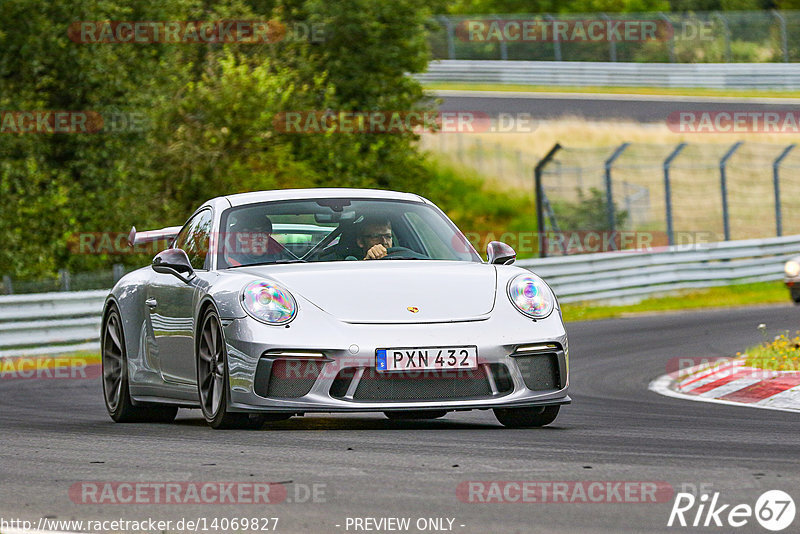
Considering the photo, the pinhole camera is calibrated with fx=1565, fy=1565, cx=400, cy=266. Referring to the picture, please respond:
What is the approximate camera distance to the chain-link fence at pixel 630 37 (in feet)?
143

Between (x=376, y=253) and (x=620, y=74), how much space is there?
3814 centimetres

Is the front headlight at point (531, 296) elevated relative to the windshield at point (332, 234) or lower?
lower

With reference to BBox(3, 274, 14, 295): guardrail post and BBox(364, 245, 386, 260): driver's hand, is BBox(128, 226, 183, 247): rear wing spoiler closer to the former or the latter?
BBox(364, 245, 386, 260): driver's hand

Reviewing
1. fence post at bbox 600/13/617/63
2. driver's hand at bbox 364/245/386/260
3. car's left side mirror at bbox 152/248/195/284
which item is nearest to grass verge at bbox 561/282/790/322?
Result: driver's hand at bbox 364/245/386/260

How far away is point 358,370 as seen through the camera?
25.2 feet

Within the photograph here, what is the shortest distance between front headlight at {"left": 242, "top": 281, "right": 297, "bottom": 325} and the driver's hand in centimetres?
98

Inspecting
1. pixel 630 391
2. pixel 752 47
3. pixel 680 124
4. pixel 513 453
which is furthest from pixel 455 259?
pixel 752 47

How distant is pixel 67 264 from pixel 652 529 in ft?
68.3

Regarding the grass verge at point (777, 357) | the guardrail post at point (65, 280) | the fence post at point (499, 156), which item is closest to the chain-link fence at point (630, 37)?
the fence post at point (499, 156)

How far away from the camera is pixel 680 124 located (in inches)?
1510

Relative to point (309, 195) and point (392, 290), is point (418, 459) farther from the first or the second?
point (309, 195)

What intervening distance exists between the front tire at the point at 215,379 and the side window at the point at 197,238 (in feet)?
2.38

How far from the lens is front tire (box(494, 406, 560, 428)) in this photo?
8.41m

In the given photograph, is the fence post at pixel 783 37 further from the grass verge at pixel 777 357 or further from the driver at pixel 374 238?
the driver at pixel 374 238
